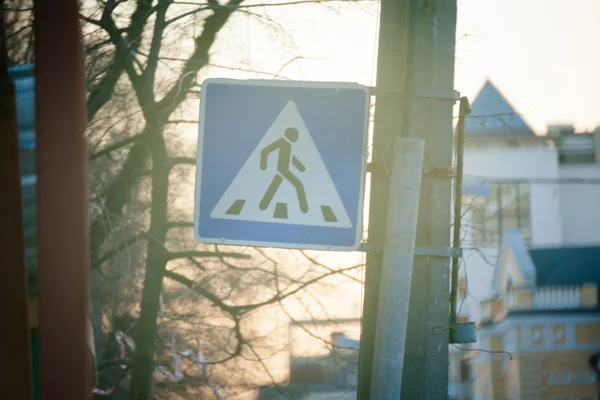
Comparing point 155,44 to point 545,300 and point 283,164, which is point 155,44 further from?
point 545,300

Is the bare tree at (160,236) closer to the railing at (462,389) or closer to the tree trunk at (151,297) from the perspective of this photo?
the tree trunk at (151,297)

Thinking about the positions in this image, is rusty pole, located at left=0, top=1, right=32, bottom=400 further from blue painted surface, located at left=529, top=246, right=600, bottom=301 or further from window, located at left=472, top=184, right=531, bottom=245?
window, located at left=472, top=184, right=531, bottom=245

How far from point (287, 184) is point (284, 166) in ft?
0.23

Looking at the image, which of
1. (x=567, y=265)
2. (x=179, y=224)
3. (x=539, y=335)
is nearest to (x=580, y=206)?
(x=567, y=265)

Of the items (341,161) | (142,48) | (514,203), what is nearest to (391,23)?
(341,161)

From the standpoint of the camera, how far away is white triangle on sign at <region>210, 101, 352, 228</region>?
312 cm

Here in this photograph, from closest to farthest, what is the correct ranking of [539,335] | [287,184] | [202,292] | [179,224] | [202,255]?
[287,184] → [179,224] → [202,292] → [202,255] → [539,335]

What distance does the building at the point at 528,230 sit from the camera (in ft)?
117

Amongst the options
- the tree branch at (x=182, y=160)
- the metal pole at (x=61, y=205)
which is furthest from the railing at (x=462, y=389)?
the metal pole at (x=61, y=205)

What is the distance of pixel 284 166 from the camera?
123 inches

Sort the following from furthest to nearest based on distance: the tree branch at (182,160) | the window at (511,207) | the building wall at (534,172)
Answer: the building wall at (534,172) → the window at (511,207) → the tree branch at (182,160)

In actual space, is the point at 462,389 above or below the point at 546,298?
below

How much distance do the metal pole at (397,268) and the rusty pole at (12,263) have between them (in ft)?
4.14

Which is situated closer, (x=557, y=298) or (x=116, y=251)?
(x=116, y=251)
